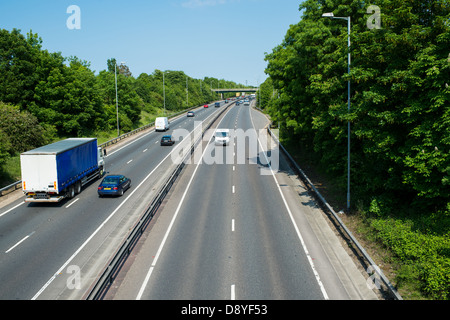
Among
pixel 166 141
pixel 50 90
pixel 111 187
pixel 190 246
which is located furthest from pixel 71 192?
pixel 50 90

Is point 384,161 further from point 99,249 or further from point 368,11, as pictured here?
point 99,249

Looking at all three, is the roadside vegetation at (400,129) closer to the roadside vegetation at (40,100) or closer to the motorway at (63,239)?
the motorway at (63,239)

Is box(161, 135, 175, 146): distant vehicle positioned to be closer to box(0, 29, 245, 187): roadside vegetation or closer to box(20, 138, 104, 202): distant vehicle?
box(0, 29, 245, 187): roadside vegetation

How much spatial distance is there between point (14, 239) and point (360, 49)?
22.1 meters

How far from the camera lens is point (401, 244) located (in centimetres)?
1625

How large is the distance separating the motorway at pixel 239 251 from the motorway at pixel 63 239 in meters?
1.75

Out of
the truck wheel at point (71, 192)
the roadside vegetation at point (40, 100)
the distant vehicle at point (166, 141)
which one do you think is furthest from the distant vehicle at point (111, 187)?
the distant vehicle at point (166, 141)

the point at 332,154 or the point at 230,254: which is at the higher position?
the point at 332,154

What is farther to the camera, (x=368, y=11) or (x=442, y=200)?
(x=368, y=11)

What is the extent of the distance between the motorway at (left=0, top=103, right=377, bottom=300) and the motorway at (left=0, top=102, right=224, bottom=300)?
0.05 meters

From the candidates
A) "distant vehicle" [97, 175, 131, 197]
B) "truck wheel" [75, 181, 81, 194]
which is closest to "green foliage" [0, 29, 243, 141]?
"truck wheel" [75, 181, 81, 194]

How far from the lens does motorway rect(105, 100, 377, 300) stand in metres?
14.2
